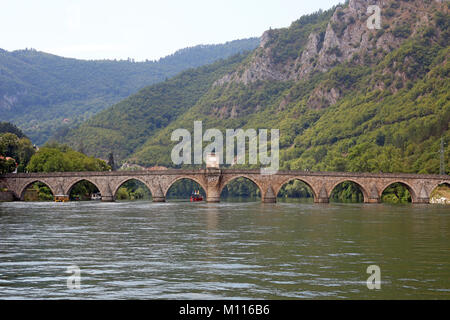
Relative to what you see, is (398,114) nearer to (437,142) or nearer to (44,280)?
(437,142)

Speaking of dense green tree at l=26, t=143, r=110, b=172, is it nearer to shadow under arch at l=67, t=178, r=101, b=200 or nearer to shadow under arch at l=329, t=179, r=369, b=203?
shadow under arch at l=67, t=178, r=101, b=200

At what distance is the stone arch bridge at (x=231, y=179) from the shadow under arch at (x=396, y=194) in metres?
3.13

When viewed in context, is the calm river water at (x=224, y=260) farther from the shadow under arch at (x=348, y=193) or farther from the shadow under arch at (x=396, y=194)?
the shadow under arch at (x=348, y=193)

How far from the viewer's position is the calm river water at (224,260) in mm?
21578

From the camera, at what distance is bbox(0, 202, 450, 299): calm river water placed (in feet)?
70.8

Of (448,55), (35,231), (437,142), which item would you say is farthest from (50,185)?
(448,55)

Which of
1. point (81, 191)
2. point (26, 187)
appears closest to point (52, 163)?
point (81, 191)

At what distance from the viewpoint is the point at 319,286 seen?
22.3 meters

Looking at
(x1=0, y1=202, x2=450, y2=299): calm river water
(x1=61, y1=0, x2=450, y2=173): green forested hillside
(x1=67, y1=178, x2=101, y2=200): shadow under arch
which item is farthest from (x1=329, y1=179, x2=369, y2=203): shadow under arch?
(x1=0, y1=202, x2=450, y2=299): calm river water

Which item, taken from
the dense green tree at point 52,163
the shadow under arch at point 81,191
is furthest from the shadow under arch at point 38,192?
the dense green tree at point 52,163

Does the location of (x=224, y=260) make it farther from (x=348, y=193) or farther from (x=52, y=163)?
(x=52, y=163)

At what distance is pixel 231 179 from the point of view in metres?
95.8

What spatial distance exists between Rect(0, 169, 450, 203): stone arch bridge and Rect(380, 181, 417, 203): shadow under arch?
10.3ft

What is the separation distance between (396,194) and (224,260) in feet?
261
